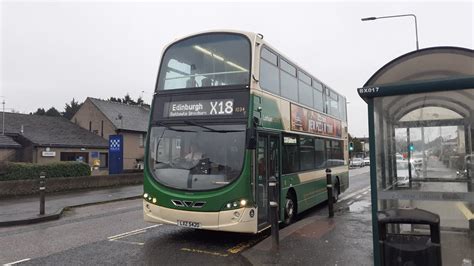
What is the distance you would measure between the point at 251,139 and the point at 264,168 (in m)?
1.10

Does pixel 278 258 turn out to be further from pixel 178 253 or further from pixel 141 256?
pixel 141 256

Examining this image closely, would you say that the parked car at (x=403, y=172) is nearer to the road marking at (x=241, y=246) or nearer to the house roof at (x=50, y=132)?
the road marking at (x=241, y=246)

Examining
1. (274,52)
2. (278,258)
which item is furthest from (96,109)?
(278,258)

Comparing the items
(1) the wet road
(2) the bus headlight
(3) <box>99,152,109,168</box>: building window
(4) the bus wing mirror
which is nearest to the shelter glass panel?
(4) the bus wing mirror

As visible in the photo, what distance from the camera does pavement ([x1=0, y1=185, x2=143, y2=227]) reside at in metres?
11.0

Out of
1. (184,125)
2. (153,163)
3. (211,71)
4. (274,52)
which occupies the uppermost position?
(274,52)

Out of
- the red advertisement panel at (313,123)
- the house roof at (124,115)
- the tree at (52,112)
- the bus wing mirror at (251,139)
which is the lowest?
the bus wing mirror at (251,139)

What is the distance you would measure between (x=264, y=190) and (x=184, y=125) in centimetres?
218

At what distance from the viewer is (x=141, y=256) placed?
23.0 feet

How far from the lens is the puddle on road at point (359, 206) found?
41.2 ft

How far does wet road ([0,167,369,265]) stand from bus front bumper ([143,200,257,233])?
474mm

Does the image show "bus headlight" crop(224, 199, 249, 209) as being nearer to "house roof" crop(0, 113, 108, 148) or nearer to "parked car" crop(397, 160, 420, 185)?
"parked car" crop(397, 160, 420, 185)

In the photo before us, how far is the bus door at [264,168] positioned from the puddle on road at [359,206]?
15.8 ft

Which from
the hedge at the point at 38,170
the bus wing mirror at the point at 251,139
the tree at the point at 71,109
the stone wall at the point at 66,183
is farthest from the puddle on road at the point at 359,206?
the tree at the point at 71,109
